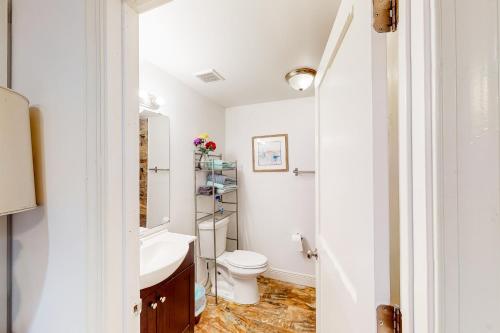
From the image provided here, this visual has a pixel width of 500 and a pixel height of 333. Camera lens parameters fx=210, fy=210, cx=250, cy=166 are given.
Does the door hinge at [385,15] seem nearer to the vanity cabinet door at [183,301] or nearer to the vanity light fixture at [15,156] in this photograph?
the vanity light fixture at [15,156]

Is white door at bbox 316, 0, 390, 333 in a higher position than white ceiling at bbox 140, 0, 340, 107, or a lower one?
lower

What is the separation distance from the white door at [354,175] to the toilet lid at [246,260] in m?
1.12

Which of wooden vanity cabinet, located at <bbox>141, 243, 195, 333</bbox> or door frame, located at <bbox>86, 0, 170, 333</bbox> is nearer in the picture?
door frame, located at <bbox>86, 0, 170, 333</bbox>

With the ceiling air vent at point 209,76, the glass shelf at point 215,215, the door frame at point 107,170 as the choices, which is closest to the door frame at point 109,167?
the door frame at point 107,170

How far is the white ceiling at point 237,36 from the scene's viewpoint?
45.0 inches

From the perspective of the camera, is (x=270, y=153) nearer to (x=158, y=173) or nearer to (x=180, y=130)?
(x=180, y=130)

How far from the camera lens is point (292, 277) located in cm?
253

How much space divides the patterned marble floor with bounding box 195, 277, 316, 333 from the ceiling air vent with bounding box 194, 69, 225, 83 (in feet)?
7.19

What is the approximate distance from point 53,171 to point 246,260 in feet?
6.15

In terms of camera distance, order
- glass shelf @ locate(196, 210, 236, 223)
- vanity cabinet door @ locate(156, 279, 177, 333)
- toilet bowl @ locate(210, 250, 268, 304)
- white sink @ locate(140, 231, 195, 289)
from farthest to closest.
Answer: glass shelf @ locate(196, 210, 236, 223) → toilet bowl @ locate(210, 250, 268, 304) → vanity cabinet door @ locate(156, 279, 177, 333) → white sink @ locate(140, 231, 195, 289)

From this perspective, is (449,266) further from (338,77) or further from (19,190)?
(19,190)

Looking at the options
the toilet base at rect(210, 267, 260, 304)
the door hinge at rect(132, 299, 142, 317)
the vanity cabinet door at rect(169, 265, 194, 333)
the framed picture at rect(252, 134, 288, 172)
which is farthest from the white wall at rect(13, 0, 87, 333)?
the framed picture at rect(252, 134, 288, 172)

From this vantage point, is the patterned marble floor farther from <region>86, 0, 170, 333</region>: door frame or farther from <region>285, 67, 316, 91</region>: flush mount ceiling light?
<region>285, 67, 316, 91</region>: flush mount ceiling light

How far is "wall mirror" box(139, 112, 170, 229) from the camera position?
171cm
